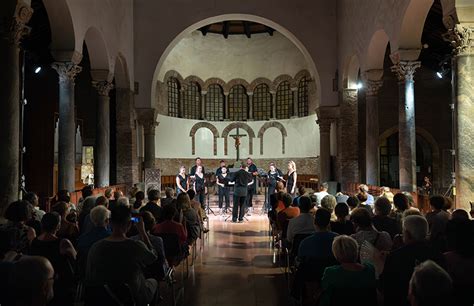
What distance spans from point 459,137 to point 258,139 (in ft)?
59.9

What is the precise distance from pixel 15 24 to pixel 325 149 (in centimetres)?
1243

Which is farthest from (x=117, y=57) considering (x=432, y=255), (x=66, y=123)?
(x=432, y=255)

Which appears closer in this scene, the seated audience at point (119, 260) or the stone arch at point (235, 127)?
the seated audience at point (119, 260)

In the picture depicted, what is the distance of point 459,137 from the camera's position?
7383 millimetres

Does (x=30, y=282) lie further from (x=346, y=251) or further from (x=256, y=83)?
(x=256, y=83)

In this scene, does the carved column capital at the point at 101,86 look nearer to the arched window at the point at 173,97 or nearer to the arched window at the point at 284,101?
the arched window at the point at 173,97

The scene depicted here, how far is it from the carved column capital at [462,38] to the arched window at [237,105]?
61.8ft

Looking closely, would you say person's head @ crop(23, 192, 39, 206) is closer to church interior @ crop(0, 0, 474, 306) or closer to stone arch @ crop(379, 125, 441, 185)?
church interior @ crop(0, 0, 474, 306)

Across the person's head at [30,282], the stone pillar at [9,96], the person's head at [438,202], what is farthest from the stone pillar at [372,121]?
the person's head at [30,282]

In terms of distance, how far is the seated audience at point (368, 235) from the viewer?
4250 mm

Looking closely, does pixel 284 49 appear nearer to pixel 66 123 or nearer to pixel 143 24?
pixel 143 24

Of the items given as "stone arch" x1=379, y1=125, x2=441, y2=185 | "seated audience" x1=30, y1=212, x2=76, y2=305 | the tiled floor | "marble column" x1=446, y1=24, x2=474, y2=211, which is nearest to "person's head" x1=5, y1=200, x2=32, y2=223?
"seated audience" x1=30, y1=212, x2=76, y2=305

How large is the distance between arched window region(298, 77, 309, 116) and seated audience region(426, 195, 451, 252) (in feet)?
60.7

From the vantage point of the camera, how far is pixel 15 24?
279 inches
